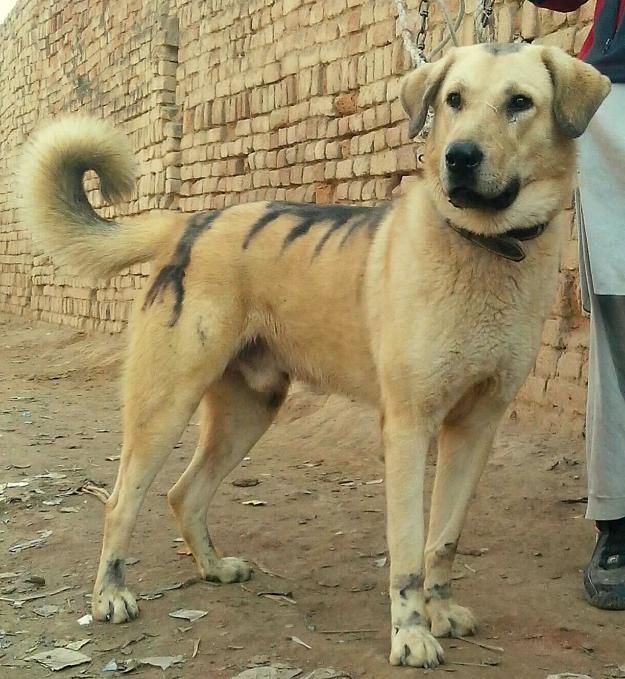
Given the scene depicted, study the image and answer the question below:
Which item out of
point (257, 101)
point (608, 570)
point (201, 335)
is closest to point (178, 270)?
point (201, 335)

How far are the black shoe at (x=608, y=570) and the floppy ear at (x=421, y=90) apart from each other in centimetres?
139

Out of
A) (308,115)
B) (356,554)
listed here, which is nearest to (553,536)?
(356,554)

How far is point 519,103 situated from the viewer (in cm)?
236

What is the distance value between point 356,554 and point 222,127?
526 cm

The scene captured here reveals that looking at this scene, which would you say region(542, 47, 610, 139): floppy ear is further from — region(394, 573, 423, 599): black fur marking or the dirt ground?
the dirt ground

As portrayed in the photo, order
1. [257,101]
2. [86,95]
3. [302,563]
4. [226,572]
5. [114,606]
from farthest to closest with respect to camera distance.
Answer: [86,95]
[257,101]
[302,563]
[226,572]
[114,606]

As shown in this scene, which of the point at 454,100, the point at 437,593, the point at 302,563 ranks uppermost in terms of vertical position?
the point at 454,100

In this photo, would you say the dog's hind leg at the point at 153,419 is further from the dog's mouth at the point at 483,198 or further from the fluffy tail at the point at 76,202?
the dog's mouth at the point at 483,198

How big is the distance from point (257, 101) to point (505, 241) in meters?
5.22

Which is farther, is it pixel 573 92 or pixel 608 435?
pixel 608 435

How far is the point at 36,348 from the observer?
36.2 feet

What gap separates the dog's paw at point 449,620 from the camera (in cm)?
258

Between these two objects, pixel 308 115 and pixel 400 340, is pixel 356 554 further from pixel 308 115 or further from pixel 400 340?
pixel 308 115

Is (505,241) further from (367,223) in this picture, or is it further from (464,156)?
(367,223)
